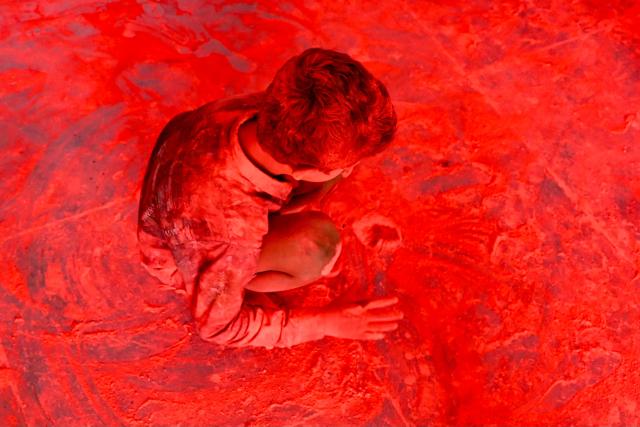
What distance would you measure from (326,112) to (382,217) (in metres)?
0.97

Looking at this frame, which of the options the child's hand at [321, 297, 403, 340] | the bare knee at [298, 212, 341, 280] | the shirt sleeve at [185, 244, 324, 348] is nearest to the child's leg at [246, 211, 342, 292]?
the bare knee at [298, 212, 341, 280]

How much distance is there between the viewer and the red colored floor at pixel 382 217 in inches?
73.2

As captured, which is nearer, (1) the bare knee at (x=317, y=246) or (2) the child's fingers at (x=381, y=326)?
(1) the bare knee at (x=317, y=246)

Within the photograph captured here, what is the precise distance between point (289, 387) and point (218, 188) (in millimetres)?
932

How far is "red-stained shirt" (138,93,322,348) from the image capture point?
49.0 inches

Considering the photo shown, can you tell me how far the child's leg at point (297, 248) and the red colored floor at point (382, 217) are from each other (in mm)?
337

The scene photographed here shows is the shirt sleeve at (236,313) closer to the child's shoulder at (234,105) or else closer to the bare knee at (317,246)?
the bare knee at (317,246)

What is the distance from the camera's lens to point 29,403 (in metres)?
1.90

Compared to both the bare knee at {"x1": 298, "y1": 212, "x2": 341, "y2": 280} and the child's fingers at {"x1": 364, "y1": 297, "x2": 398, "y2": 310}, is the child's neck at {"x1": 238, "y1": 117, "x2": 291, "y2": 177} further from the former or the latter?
the child's fingers at {"x1": 364, "y1": 297, "x2": 398, "y2": 310}

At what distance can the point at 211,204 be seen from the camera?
1248 mm

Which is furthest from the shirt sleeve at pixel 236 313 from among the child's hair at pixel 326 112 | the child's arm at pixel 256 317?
the child's hair at pixel 326 112

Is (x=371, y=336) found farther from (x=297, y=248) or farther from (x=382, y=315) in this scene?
(x=297, y=248)

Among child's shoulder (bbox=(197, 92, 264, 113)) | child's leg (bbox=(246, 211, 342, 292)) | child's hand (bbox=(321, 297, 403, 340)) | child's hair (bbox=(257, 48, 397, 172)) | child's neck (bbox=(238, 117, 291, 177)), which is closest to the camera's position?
child's hair (bbox=(257, 48, 397, 172))

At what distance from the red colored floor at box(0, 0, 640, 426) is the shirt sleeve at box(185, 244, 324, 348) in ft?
0.66
